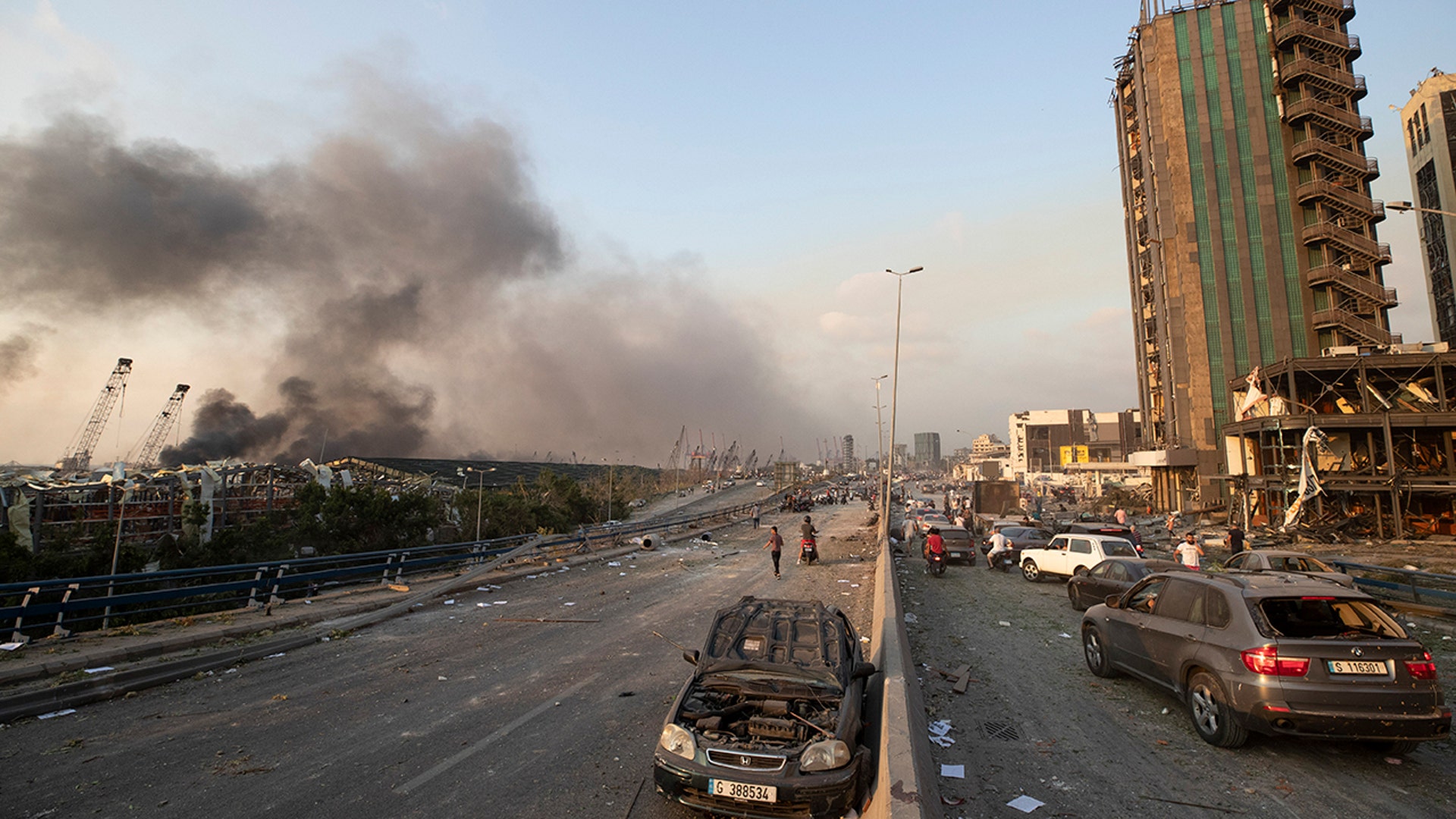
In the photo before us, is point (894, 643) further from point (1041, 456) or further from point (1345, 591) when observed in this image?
point (1041, 456)

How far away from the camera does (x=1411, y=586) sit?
13547 mm

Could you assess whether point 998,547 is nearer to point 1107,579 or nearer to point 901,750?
point 1107,579

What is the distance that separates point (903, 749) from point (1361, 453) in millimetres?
40686

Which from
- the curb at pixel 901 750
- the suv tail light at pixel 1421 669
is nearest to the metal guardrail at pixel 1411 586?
the suv tail light at pixel 1421 669

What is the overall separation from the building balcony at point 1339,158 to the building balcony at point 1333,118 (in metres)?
1.40

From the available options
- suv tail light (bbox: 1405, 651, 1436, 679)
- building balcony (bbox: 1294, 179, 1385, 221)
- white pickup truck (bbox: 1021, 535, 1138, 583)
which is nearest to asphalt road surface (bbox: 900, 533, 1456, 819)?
suv tail light (bbox: 1405, 651, 1436, 679)

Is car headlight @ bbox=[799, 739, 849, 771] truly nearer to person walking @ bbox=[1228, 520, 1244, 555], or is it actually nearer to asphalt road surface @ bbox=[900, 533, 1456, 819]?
asphalt road surface @ bbox=[900, 533, 1456, 819]

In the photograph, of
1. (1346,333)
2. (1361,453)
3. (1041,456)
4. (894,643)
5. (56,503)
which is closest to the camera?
(894,643)

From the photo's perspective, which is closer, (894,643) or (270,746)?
(270,746)

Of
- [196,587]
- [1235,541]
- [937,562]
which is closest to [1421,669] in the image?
[937,562]

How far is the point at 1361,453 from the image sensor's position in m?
31.7

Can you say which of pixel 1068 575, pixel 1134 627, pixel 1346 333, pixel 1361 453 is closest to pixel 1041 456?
pixel 1346 333

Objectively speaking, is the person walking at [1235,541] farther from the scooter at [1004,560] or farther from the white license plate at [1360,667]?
the white license plate at [1360,667]

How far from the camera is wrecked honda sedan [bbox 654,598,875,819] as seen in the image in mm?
4668
